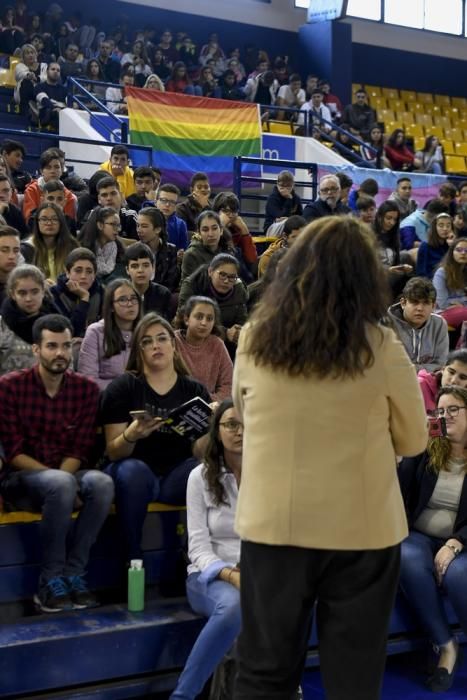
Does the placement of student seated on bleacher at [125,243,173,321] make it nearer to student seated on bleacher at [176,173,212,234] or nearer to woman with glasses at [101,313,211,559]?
woman with glasses at [101,313,211,559]

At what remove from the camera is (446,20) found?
1869 cm

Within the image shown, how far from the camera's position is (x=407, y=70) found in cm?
1848

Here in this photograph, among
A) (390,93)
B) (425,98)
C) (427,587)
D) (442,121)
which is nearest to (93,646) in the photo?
(427,587)

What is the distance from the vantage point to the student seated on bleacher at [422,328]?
19.1 ft

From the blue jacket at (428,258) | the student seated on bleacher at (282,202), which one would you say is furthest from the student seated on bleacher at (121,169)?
the blue jacket at (428,258)

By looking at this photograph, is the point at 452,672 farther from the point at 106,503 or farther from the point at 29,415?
the point at 29,415

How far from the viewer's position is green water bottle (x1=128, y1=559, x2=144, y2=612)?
3766 millimetres

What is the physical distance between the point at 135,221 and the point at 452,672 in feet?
13.3

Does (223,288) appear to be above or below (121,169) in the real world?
below

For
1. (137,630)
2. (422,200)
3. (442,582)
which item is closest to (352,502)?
(137,630)

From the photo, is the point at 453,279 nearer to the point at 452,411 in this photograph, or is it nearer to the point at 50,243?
the point at 50,243

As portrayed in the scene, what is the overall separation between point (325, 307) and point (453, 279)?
513 cm

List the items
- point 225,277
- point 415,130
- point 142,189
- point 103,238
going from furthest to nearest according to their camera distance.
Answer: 1. point 415,130
2. point 142,189
3. point 103,238
4. point 225,277

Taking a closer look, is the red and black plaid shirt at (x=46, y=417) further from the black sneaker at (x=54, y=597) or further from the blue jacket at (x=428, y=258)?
the blue jacket at (x=428, y=258)
